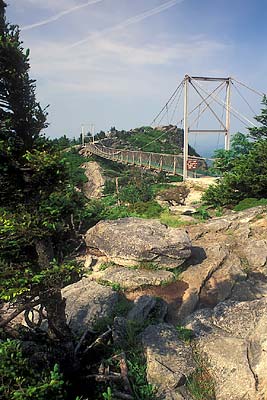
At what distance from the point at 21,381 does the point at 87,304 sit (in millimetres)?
3657

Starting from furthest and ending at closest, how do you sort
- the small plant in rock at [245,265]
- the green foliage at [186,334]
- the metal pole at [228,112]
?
1. the metal pole at [228,112]
2. the small plant in rock at [245,265]
3. the green foliage at [186,334]

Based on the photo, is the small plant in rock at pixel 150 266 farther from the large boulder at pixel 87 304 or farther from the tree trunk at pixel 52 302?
the tree trunk at pixel 52 302

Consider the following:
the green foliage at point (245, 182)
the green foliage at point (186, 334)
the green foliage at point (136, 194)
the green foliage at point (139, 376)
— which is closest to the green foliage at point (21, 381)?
the green foliage at point (139, 376)

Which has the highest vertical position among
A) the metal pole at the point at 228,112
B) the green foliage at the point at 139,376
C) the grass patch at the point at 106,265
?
the metal pole at the point at 228,112

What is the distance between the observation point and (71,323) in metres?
6.93

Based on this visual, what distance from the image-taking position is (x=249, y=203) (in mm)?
15266

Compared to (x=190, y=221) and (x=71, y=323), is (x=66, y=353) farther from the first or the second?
(x=190, y=221)

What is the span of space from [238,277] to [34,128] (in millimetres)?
6926

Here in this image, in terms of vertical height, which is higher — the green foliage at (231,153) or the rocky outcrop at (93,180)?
the green foliage at (231,153)

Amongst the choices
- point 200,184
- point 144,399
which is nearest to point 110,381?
point 144,399

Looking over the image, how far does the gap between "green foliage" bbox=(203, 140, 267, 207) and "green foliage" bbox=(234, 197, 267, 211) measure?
508 millimetres

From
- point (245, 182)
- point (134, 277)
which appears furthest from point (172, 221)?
point (134, 277)

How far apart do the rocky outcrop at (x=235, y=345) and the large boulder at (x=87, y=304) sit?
1.93 metres

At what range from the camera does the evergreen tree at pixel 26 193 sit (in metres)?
4.14
